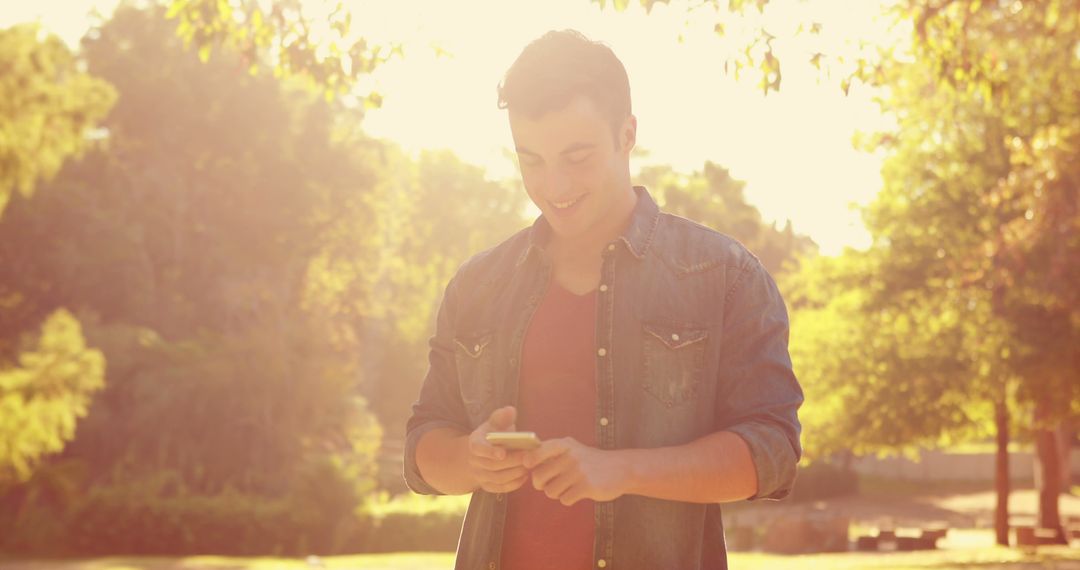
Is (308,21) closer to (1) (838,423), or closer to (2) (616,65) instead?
(2) (616,65)

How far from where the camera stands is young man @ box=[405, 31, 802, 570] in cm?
311

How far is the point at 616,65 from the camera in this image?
3311 millimetres

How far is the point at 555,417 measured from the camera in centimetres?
322

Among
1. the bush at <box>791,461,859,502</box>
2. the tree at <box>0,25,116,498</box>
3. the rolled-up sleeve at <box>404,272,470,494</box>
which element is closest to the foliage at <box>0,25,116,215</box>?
the tree at <box>0,25,116,498</box>

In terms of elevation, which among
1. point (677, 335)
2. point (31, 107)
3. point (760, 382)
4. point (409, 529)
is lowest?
point (760, 382)

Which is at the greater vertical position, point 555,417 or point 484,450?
point 555,417

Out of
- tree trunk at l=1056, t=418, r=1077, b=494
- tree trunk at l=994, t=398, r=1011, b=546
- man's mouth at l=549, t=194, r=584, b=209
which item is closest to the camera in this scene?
man's mouth at l=549, t=194, r=584, b=209

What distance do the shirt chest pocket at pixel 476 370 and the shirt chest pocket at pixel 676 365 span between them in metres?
0.41

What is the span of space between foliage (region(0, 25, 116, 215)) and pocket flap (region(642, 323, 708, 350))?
19357mm

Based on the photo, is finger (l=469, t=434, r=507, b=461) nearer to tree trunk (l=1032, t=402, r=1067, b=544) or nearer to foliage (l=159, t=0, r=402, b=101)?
foliage (l=159, t=0, r=402, b=101)

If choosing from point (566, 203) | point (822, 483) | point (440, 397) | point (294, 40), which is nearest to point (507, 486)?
point (440, 397)

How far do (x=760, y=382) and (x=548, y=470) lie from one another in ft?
1.98

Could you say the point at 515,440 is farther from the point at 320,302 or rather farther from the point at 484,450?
the point at 320,302

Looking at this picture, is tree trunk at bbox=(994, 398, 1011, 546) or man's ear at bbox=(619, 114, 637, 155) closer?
→ man's ear at bbox=(619, 114, 637, 155)
